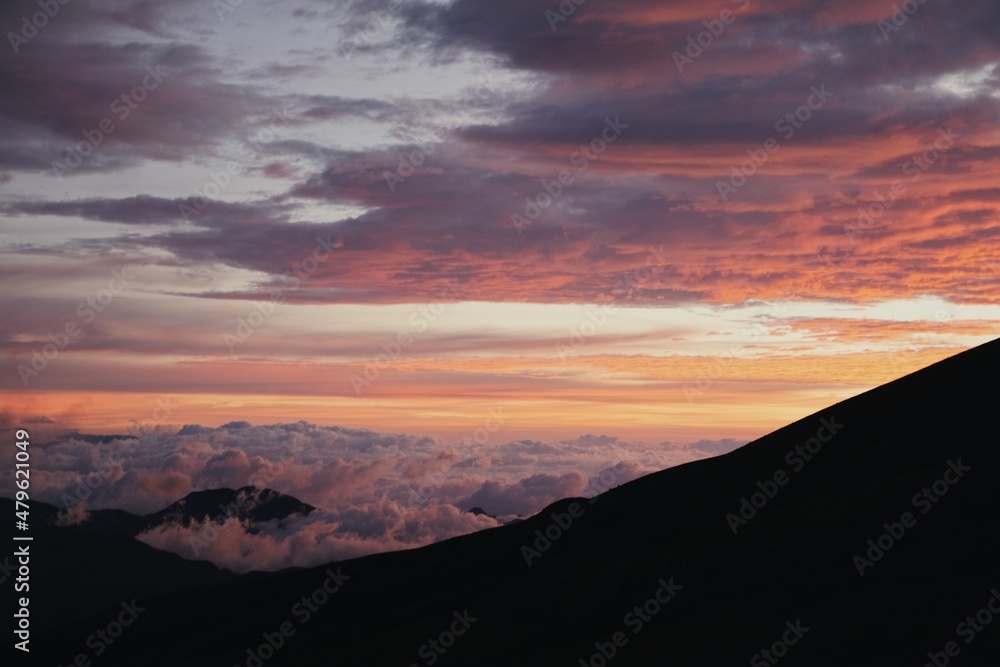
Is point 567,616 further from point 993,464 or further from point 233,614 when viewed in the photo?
point 233,614

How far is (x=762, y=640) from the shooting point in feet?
226

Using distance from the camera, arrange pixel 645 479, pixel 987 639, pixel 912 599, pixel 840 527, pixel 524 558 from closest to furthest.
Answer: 1. pixel 987 639
2. pixel 912 599
3. pixel 840 527
4. pixel 524 558
5. pixel 645 479

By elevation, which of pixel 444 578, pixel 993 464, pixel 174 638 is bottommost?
pixel 174 638

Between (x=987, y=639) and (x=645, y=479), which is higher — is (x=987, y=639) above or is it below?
above

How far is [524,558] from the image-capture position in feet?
465

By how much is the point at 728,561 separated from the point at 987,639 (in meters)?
31.6

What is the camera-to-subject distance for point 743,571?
85.4m

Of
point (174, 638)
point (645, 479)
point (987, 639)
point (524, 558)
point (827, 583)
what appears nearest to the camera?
point (987, 639)

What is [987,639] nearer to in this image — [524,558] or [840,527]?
[840,527]

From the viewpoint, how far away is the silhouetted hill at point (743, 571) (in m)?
68.3

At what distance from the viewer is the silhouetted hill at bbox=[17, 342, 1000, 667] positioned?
224 feet

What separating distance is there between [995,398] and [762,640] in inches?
2584

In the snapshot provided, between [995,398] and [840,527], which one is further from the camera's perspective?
[995,398]

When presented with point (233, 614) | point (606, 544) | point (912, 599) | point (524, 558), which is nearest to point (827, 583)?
point (912, 599)
